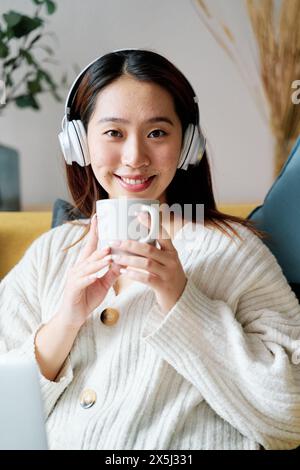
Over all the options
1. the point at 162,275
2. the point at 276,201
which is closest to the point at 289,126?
the point at 276,201

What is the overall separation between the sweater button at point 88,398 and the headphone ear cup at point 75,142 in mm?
395

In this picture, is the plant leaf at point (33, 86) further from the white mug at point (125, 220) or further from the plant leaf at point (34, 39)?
the white mug at point (125, 220)

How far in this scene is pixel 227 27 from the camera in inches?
84.4

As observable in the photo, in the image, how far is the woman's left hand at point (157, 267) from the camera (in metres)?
0.75

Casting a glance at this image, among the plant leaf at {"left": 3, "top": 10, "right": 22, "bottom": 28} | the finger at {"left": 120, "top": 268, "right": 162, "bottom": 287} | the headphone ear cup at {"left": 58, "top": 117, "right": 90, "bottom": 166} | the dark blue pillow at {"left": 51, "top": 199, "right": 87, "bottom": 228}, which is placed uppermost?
the plant leaf at {"left": 3, "top": 10, "right": 22, "bottom": 28}

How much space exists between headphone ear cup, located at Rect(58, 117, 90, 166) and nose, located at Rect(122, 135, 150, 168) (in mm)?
112

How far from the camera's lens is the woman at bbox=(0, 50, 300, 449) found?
80cm

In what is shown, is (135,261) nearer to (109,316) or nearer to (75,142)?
(109,316)

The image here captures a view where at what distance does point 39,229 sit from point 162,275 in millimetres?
709

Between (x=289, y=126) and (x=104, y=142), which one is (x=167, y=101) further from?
(x=289, y=126)

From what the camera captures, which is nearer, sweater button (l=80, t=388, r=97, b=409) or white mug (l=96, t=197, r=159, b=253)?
white mug (l=96, t=197, r=159, b=253)

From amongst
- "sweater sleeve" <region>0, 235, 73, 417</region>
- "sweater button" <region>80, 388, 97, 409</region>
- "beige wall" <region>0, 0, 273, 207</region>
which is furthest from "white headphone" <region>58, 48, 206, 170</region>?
"beige wall" <region>0, 0, 273, 207</region>

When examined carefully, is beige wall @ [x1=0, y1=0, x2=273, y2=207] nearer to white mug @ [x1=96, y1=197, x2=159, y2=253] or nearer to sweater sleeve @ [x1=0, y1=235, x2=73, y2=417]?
sweater sleeve @ [x1=0, y1=235, x2=73, y2=417]

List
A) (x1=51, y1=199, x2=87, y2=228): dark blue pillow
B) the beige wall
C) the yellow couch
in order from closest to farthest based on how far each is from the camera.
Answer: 1. (x1=51, y1=199, x2=87, y2=228): dark blue pillow
2. the yellow couch
3. the beige wall
